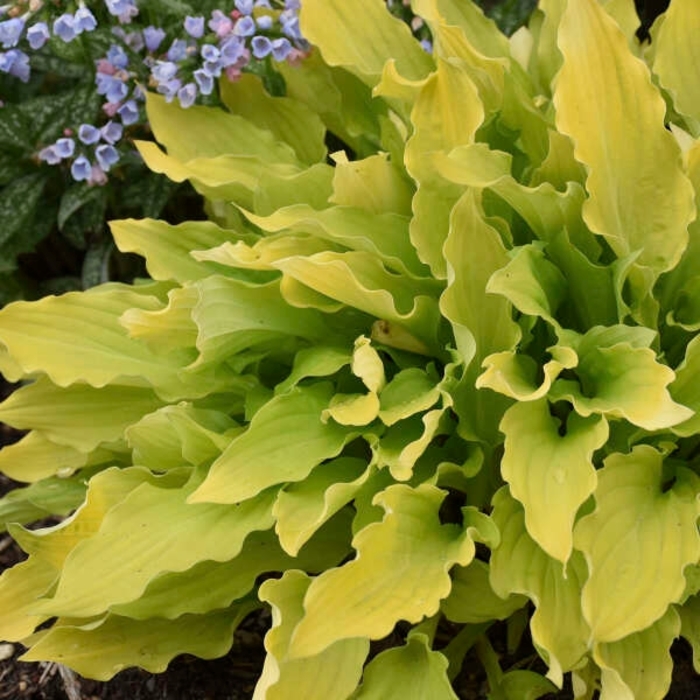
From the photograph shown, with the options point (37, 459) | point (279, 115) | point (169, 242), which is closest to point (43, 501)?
point (37, 459)

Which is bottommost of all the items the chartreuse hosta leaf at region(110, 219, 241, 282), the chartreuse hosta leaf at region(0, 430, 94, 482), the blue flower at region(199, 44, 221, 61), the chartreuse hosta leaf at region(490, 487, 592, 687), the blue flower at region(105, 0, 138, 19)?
the chartreuse hosta leaf at region(490, 487, 592, 687)

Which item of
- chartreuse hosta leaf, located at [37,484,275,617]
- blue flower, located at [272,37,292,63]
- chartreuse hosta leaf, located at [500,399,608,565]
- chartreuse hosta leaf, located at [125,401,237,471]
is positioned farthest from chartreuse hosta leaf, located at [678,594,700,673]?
blue flower, located at [272,37,292,63]

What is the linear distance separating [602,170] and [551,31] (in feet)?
1.71

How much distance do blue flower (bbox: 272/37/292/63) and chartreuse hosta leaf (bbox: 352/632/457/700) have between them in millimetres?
1083

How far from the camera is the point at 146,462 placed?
1793 millimetres

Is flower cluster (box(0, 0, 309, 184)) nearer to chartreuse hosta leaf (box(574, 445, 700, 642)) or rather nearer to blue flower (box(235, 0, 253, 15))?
blue flower (box(235, 0, 253, 15))

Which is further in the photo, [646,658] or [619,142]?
[619,142]

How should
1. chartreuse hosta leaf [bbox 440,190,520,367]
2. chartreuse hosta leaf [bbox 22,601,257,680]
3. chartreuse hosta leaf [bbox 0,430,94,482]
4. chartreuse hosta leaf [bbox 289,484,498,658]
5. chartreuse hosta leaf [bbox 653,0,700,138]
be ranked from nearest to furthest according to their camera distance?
chartreuse hosta leaf [bbox 289,484,498,658]
chartreuse hosta leaf [bbox 440,190,520,367]
chartreuse hosta leaf [bbox 22,601,257,680]
chartreuse hosta leaf [bbox 653,0,700,138]
chartreuse hosta leaf [bbox 0,430,94,482]

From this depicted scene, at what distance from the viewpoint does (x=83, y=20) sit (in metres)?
1.91

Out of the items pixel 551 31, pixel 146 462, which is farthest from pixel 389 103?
pixel 146 462

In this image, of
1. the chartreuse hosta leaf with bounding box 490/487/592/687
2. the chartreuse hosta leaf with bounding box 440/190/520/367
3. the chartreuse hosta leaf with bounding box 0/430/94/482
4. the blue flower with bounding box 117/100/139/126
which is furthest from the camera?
the blue flower with bounding box 117/100/139/126

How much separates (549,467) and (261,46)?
3.36 feet

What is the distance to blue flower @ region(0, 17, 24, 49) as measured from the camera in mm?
1952

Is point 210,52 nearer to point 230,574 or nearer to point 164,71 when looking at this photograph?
point 164,71
